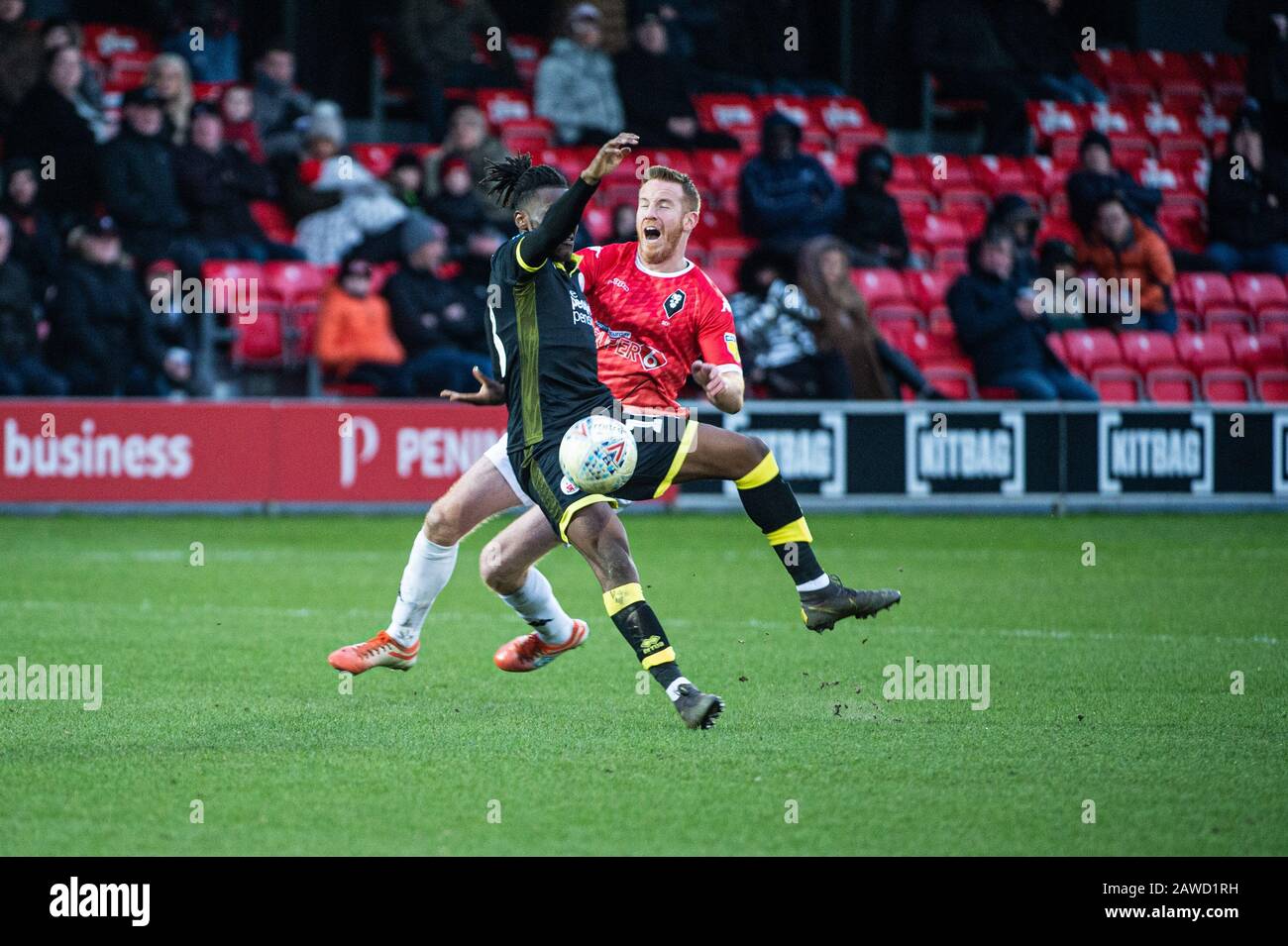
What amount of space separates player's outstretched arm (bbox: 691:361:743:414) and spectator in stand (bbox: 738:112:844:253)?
11632mm

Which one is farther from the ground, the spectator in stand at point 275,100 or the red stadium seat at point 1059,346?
the spectator in stand at point 275,100

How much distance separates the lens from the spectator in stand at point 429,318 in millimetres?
15914

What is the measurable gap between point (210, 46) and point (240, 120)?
1.51m

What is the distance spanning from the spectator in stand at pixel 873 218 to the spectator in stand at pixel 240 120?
580 cm

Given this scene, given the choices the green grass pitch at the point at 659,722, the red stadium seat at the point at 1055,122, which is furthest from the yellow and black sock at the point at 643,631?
the red stadium seat at the point at 1055,122

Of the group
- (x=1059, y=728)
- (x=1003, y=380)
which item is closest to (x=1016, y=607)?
(x=1059, y=728)

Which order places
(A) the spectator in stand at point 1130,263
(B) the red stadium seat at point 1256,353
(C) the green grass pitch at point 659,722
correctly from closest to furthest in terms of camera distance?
1. (C) the green grass pitch at point 659,722
2. (A) the spectator in stand at point 1130,263
3. (B) the red stadium seat at point 1256,353

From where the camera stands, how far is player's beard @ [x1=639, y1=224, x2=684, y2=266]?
6996 mm

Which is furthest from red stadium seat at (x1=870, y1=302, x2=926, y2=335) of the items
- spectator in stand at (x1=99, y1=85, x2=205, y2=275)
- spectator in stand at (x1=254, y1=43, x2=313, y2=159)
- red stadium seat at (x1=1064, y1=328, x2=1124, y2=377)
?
spectator in stand at (x1=99, y1=85, x2=205, y2=275)

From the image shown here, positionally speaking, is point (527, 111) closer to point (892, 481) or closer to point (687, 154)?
point (687, 154)

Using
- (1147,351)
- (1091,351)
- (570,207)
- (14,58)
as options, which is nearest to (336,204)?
(14,58)

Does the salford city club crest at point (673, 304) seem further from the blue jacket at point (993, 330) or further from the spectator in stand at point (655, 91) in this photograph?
the spectator in stand at point (655, 91)

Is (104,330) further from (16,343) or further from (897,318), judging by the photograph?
(897,318)

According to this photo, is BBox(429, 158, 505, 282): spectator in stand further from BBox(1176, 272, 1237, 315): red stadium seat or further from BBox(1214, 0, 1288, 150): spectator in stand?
BBox(1214, 0, 1288, 150): spectator in stand
